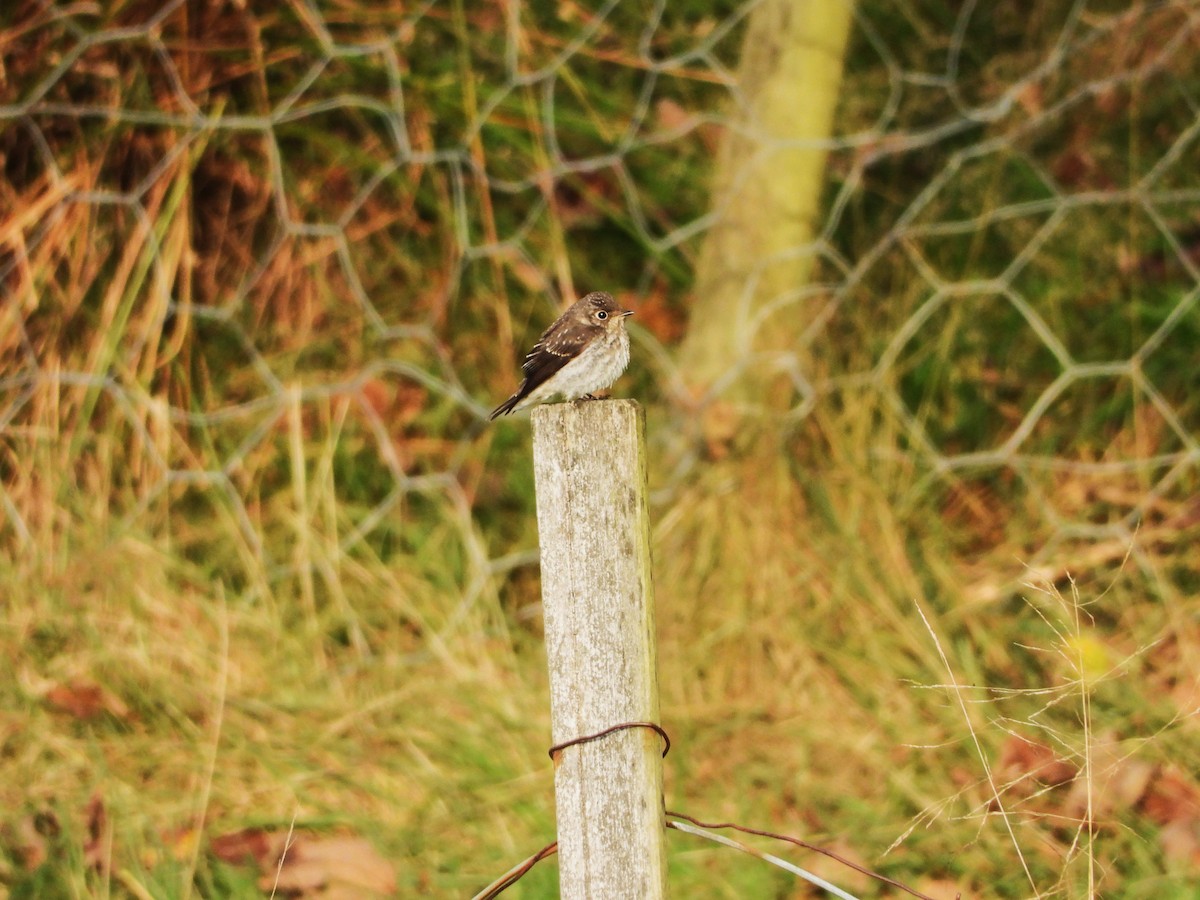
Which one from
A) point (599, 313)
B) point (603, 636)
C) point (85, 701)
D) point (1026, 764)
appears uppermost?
point (599, 313)

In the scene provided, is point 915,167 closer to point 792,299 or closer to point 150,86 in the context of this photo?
point 792,299

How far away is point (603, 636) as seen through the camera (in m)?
1.55

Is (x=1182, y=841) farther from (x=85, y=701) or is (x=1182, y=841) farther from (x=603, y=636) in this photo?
(x=85, y=701)

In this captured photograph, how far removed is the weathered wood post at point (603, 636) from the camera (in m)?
1.53

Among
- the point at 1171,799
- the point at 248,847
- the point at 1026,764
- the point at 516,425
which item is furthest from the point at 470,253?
the point at 1171,799

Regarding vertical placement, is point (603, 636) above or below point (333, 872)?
above

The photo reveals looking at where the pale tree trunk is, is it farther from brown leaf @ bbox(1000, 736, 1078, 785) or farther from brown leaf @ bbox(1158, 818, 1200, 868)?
brown leaf @ bbox(1158, 818, 1200, 868)

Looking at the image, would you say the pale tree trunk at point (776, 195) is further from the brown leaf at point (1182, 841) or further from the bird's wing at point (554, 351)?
the brown leaf at point (1182, 841)

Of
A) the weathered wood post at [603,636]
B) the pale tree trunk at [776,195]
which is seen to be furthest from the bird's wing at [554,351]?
the pale tree trunk at [776,195]

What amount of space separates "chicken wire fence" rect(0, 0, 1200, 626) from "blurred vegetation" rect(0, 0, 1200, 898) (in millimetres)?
12

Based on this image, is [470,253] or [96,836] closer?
[96,836]

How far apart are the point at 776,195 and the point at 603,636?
85.8 inches

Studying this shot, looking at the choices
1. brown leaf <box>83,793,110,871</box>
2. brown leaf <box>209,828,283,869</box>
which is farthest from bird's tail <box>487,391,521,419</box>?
brown leaf <box>83,793,110,871</box>

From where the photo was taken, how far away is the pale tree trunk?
11.5 ft
